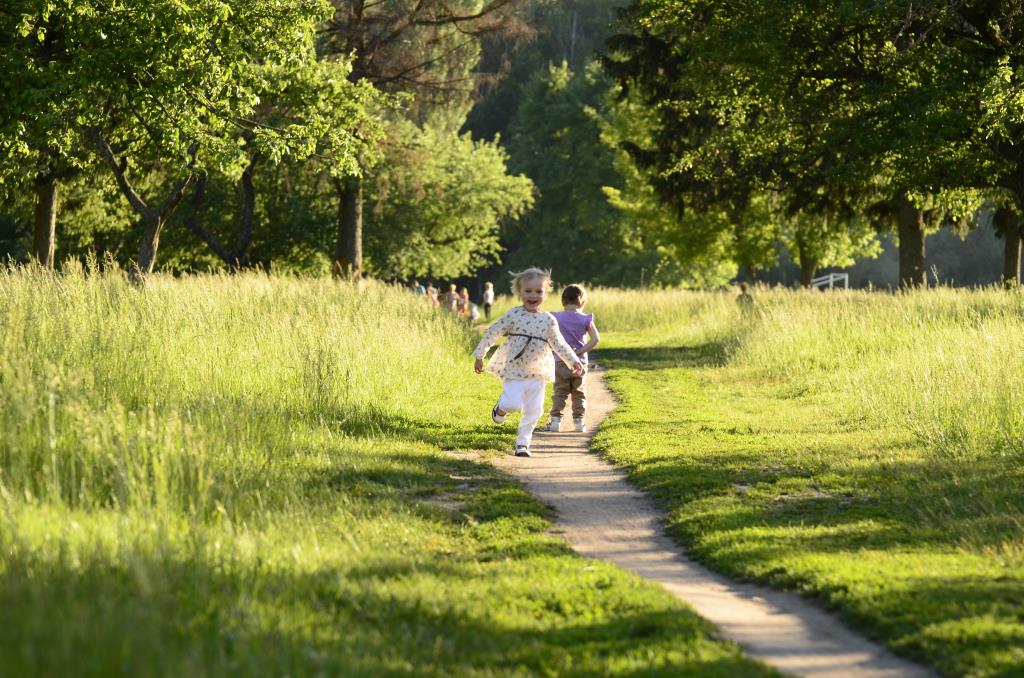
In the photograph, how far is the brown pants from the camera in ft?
47.7

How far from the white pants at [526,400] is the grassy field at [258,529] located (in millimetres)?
535

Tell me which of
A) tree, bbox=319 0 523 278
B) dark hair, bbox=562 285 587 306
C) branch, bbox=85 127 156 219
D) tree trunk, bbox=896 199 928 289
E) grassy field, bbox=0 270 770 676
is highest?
tree, bbox=319 0 523 278

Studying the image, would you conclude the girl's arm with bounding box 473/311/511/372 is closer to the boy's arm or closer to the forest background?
the boy's arm

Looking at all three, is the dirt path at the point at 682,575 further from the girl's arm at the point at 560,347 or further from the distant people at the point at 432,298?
the distant people at the point at 432,298

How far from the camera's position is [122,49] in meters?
19.1

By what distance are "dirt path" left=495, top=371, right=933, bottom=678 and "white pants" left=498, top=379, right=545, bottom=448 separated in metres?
0.32

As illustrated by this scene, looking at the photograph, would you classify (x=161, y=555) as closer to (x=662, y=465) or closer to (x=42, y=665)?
(x=42, y=665)

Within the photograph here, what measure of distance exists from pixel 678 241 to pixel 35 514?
42465mm

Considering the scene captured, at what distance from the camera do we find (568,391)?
48.5 ft

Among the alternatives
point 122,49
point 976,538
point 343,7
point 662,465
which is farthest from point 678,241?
point 976,538

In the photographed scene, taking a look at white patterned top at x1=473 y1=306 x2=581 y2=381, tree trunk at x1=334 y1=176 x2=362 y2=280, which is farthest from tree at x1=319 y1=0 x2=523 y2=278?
white patterned top at x1=473 y1=306 x2=581 y2=381

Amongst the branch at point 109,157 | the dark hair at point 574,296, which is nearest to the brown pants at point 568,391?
the dark hair at point 574,296

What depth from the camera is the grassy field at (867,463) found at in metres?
6.63

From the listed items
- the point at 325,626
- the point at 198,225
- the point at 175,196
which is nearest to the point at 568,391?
the point at 325,626
